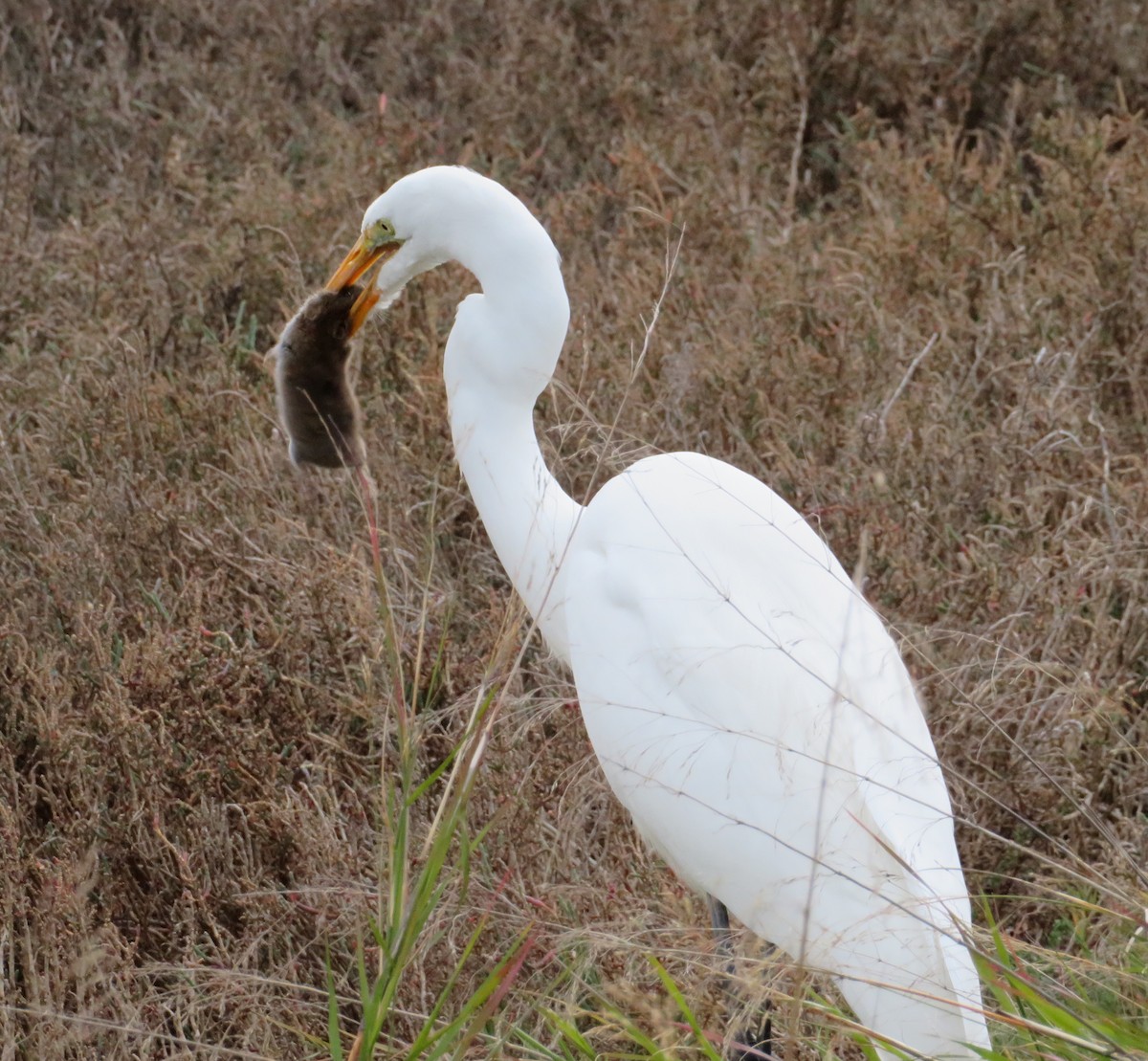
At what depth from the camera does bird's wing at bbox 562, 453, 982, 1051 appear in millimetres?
1871

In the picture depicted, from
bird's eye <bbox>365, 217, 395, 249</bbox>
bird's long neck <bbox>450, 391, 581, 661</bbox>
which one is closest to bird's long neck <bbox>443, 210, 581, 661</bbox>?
bird's long neck <bbox>450, 391, 581, 661</bbox>

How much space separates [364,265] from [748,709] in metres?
0.87

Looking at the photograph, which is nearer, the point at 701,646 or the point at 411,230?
the point at 701,646

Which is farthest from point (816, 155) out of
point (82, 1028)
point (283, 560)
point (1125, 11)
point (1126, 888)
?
point (82, 1028)

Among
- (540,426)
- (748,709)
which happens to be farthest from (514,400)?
(540,426)

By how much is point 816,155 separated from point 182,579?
2.60 metres

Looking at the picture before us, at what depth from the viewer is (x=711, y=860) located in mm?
2025

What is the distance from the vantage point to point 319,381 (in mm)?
2352

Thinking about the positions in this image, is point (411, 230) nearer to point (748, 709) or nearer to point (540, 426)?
point (748, 709)

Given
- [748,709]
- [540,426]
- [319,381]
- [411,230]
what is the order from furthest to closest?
A: [540,426] < [319,381] < [411,230] < [748,709]

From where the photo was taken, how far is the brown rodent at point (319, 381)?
2.33 meters

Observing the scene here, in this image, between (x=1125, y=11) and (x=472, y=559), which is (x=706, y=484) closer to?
(x=472, y=559)

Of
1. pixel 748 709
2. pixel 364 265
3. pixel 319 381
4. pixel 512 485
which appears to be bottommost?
pixel 748 709

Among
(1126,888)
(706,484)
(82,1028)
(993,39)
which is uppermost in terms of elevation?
(993,39)
